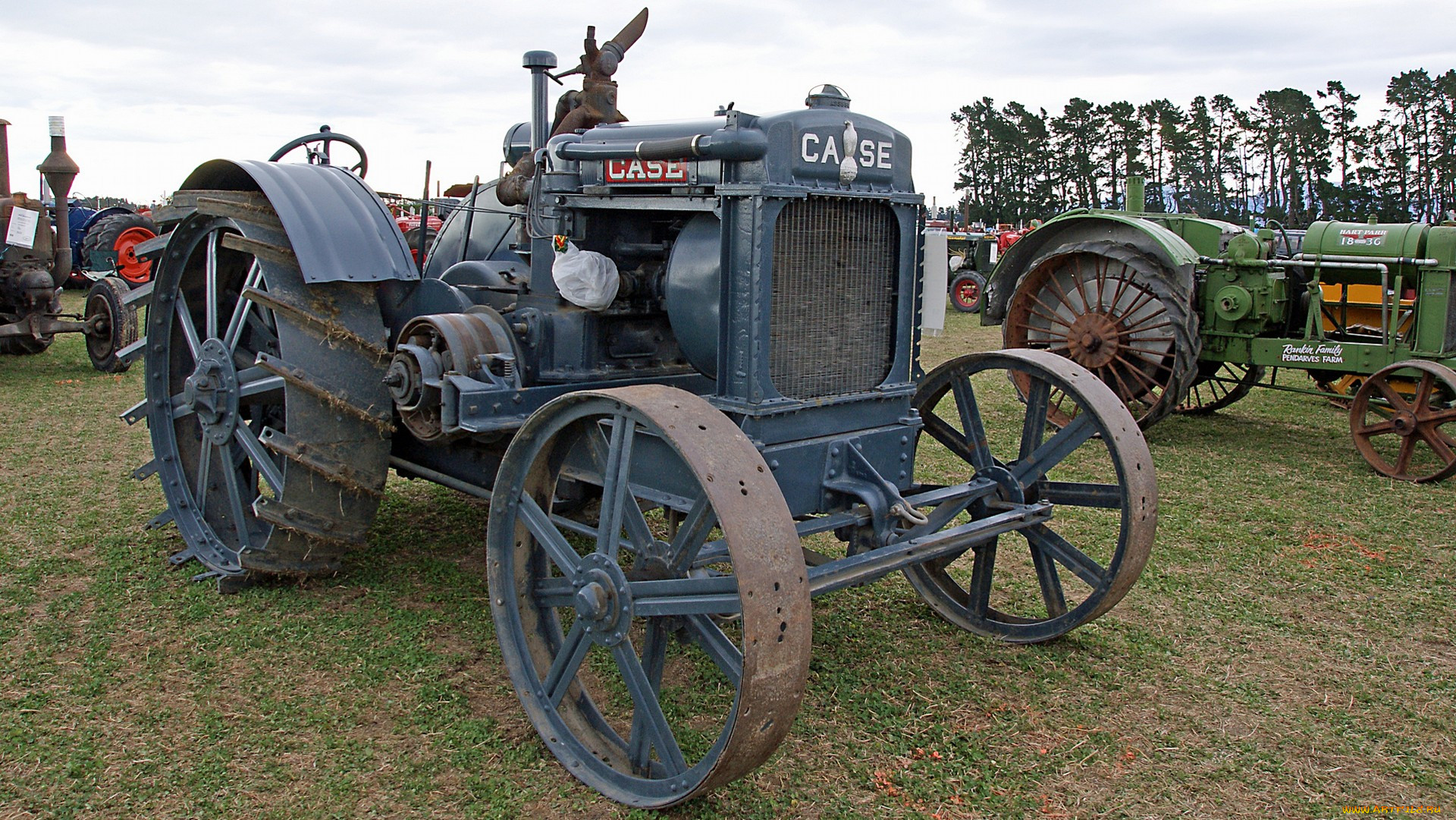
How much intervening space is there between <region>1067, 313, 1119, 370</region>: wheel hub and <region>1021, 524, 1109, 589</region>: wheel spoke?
4.37 metres

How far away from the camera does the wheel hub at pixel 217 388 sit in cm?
435

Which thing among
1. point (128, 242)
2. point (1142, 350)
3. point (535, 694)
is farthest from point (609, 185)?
point (128, 242)

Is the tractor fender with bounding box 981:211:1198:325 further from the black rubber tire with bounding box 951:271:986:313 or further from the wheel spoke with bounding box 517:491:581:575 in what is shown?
the black rubber tire with bounding box 951:271:986:313

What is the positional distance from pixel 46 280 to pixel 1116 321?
9856 millimetres

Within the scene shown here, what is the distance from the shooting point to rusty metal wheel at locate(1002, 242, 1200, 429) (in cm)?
768

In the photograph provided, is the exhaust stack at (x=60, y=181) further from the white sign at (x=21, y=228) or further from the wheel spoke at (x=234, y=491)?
the wheel spoke at (x=234, y=491)

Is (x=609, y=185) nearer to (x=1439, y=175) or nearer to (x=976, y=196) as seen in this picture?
(x=1439, y=175)

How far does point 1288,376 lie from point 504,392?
10631 millimetres

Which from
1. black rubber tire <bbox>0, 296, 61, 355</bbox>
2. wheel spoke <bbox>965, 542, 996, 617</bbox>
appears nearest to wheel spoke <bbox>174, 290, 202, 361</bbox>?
wheel spoke <bbox>965, 542, 996, 617</bbox>

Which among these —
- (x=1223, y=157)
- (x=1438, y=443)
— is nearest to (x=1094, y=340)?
(x=1438, y=443)

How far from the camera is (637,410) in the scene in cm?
278

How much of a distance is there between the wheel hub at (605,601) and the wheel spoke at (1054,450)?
1.72 m

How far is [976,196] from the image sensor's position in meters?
34.5

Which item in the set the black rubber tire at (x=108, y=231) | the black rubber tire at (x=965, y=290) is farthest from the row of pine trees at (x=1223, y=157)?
the black rubber tire at (x=108, y=231)
